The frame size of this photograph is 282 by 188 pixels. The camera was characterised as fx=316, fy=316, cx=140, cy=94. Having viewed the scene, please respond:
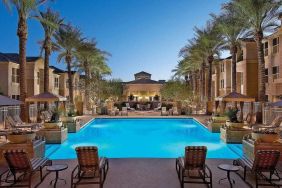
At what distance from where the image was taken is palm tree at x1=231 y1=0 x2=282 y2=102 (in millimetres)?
21828

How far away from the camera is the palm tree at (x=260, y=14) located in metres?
21.8

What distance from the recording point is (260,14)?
872 inches

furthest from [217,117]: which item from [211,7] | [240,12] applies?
[211,7]

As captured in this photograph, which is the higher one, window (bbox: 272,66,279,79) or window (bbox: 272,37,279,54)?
window (bbox: 272,37,279,54)

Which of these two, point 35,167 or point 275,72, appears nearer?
point 35,167

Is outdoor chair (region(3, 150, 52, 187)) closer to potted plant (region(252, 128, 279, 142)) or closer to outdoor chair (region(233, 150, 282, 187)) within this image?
outdoor chair (region(233, 150, 282, 187))

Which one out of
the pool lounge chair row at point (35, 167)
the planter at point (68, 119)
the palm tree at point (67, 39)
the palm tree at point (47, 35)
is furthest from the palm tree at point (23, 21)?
the pool lounge chair row at point (35, 167)

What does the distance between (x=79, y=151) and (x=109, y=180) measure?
1.30m

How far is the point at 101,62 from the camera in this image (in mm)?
44312

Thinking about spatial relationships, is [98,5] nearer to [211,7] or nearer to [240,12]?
[211,7]

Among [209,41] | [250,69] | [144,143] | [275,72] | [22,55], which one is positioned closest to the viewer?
[144,143]

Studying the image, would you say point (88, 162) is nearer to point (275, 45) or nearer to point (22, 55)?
point (22, 55)

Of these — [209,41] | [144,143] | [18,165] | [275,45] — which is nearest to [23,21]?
[144,143]

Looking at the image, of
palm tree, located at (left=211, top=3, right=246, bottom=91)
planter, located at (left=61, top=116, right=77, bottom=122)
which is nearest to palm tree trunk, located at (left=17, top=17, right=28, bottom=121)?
planter, located at (left=61, top=116, right=77, bottom=122)
